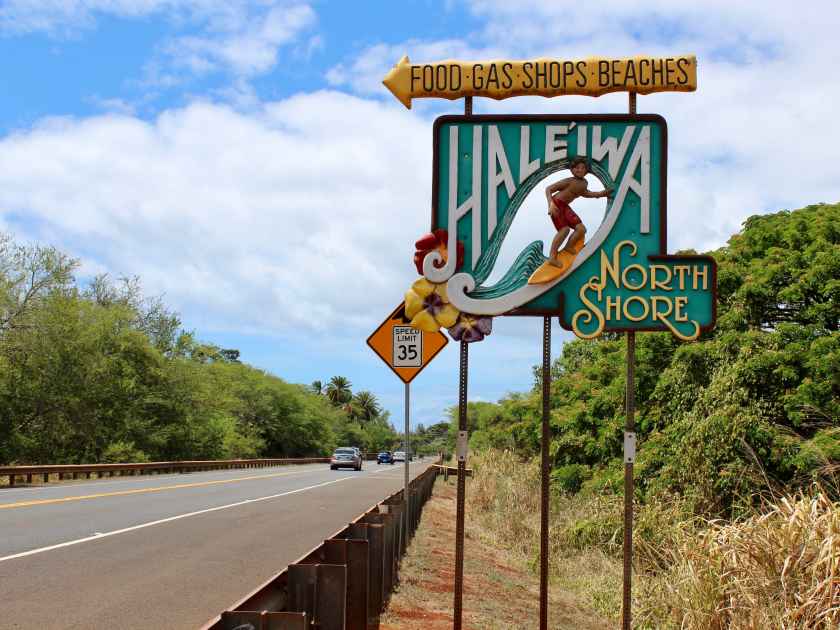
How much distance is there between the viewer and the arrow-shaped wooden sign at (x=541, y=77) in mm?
7102

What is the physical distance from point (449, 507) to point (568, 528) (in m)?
10.6

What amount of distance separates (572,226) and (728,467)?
1071cm

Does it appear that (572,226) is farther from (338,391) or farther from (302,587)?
(338,391)

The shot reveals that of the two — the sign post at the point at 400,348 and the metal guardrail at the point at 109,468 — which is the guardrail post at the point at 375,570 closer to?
the sign post at the point at 400,348

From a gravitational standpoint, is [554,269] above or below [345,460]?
above

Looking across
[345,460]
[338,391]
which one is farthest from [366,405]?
[345,460]

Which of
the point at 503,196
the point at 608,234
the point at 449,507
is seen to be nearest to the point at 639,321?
the point at 608,234

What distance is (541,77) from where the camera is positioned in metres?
7.18

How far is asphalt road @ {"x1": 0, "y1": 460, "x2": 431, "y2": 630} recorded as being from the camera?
8914 millimetres

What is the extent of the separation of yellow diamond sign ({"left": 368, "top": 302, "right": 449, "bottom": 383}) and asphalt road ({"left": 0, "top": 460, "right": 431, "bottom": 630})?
9.81ft

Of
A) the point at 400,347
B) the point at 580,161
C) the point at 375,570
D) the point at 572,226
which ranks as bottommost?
the point at 375,570

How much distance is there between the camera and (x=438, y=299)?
23.4 ft

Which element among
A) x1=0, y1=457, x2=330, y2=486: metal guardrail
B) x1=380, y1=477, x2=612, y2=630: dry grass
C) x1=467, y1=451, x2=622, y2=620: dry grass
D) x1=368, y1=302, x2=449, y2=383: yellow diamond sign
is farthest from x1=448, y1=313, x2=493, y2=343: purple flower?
x1=0, y1=457, x2=330, y2=486: metal guardrail

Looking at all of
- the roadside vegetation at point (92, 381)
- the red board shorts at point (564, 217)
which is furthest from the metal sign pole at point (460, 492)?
the roadside vegetation at point (92, 381)
